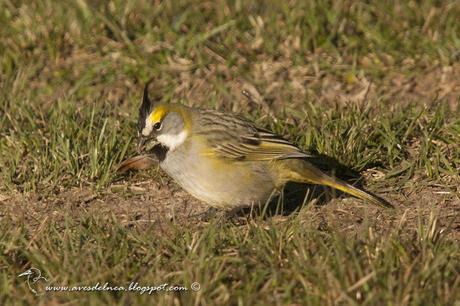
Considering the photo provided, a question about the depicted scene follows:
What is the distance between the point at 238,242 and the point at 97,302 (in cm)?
107

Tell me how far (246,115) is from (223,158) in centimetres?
141

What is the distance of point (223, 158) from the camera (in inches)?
261

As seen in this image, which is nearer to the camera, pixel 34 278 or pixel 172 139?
pixel 34 278

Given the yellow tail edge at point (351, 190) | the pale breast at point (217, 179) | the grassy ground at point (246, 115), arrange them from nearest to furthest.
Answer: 1. the grassy ground at point (246, 115)
2. the pale breast at point (217, 179)
3. the yellow tail edge at point (351, 190)

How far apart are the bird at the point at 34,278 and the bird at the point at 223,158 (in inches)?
55.0

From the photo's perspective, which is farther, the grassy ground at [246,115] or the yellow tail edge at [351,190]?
the yellow tail edge at [351,190]

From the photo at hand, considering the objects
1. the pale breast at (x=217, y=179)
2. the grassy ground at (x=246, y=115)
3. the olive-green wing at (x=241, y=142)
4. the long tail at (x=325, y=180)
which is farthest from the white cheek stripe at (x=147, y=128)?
the long tail at (x=325, y=180)

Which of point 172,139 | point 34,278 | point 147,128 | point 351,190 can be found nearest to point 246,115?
point 172,139

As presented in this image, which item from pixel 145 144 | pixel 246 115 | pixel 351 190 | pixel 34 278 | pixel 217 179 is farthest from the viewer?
pixel 246 115

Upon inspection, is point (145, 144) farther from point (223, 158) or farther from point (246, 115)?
point (246, 115)

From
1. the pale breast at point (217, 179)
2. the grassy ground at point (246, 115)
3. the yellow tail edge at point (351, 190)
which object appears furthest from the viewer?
the yellow tail edge at point (351, 190)

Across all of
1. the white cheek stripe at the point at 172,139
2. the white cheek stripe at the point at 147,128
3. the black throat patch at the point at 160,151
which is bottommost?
the black throat patch at the point at 160,151

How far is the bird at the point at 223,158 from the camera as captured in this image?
6543 millimetres

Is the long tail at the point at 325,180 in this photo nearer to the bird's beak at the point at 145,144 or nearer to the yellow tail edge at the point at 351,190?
the yellow tail edge at the point at 351,190
